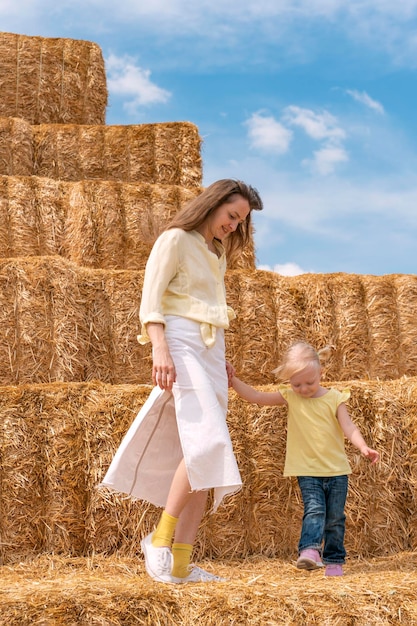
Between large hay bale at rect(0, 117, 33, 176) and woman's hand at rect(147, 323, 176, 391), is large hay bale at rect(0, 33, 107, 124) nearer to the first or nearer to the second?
large hay bale at rect(0, 117, 33, 176)

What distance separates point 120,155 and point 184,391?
4200 mm

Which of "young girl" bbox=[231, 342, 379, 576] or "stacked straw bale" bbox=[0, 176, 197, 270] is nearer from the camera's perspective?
"young girl" bbox=[231, 342, 379, 576]

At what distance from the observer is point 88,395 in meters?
3.40

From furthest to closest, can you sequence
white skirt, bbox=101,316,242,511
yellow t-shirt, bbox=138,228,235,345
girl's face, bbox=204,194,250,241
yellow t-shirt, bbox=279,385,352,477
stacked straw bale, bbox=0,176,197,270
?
stacked straw bale, bbox=0,176,197,270 < yellow t-shirt, bbox=279,385,352,477 < girl's face, bbox=204,194,250,241 < yellow t-shirt, bbox=138,228,235,345 < white skirt, bbox=101,316,242,511

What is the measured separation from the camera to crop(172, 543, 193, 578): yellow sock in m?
2.56

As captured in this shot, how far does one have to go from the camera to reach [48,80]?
23.5 feet

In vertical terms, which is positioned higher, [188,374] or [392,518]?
[188,374]

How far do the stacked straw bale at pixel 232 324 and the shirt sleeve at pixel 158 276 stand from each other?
158 centimetres

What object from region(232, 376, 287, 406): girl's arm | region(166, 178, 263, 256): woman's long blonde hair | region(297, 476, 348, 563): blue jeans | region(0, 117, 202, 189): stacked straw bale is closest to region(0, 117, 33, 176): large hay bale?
region(0, 117, 202, 189): stacked straw bale

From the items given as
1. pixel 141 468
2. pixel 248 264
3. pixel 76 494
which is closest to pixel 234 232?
pixel 141 468

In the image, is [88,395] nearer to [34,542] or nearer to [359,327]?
[34,542]

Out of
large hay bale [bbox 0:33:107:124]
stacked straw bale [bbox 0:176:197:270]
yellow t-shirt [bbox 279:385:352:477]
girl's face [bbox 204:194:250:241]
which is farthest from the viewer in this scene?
large hay bale [bbox 0:33:107:124]

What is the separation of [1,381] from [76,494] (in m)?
1.00

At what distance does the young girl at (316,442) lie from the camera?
312 centimetres
